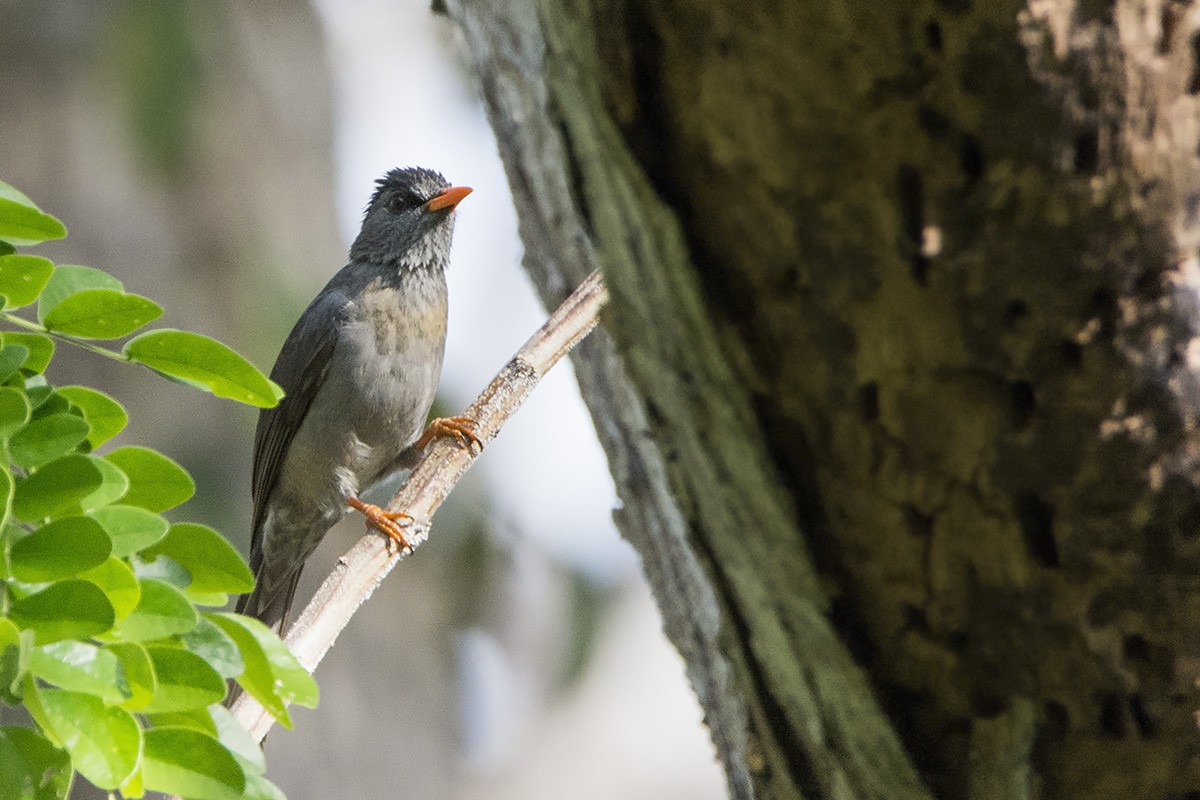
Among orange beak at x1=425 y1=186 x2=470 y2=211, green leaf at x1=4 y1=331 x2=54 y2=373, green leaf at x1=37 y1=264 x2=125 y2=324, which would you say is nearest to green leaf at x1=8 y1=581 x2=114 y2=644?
green leaf at x1=4 y1=331 x2=54 y2=373

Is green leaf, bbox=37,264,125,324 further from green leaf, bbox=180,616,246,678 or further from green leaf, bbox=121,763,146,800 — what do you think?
green leaf, bbox=121,763,146,800

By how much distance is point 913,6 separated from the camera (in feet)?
4.37

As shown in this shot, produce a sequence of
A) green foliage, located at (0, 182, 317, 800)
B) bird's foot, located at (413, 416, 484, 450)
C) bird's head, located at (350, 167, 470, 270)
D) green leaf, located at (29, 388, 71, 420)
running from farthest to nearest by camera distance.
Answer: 1. bird's head, located at (350, 167, 470, 270)
2. bird's foot, located at (413, 416, 484, 450)
3. green leaf, located at (29, 388, 71, 420)
4. green foliage, located at (0, 182, 317, 800)

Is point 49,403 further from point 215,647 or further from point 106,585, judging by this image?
point 215,647

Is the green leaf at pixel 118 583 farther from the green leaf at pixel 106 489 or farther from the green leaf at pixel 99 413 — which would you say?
the green leaf at pixel 99 413

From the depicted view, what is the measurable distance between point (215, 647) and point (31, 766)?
1.04ft

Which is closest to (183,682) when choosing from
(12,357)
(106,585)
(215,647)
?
(215,647)

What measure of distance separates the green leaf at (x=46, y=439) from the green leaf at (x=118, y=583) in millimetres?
193

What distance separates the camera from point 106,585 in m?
1.81

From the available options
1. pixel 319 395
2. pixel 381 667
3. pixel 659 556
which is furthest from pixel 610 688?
pixel 659 556

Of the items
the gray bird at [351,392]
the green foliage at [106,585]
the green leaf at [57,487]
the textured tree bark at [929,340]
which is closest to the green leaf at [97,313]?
the green foliage at [106,585]

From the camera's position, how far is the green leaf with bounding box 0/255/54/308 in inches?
79.0

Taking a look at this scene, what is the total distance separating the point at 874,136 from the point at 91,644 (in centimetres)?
137

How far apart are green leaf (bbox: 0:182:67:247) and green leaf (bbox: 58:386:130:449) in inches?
10.5
